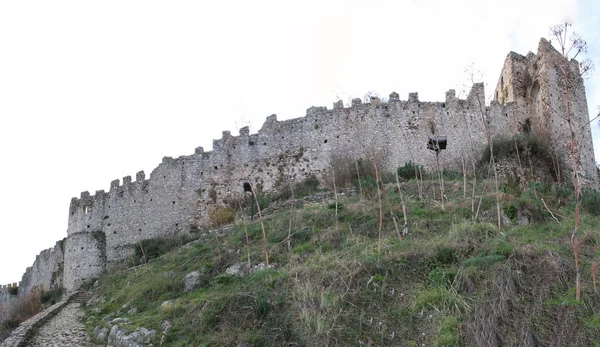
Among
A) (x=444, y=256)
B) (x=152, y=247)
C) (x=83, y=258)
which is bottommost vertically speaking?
(x=83, y=258)

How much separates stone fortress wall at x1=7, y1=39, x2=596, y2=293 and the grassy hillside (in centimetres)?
768

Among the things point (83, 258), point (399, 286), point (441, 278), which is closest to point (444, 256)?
point (441, 278)

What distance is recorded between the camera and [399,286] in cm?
1126

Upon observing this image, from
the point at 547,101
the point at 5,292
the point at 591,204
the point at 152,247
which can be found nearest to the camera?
the point at 591,204

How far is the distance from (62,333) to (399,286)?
882cm

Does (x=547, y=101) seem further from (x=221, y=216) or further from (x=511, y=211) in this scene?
(x=221, y=216)

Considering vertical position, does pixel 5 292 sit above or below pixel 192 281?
below

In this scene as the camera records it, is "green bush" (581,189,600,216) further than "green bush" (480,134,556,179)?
No

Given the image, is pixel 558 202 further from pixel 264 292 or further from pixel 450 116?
pixel 450 116

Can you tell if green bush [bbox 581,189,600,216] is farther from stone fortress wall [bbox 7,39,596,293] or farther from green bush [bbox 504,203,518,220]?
stone fortress wall [bbox 7,39,596,293]

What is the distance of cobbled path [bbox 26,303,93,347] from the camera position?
13.8m

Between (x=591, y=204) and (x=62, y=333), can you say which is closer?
(x=62, y=333)

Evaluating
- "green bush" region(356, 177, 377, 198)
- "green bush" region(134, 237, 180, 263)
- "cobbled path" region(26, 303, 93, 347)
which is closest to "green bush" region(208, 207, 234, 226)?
"green bush" region(134, 237, 180, 263)

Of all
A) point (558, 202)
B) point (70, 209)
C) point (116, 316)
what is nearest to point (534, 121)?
point (558, 202)
